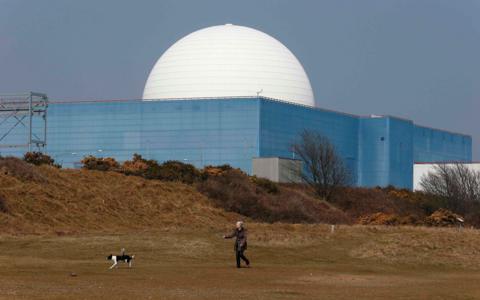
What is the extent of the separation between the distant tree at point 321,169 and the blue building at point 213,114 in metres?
5.09

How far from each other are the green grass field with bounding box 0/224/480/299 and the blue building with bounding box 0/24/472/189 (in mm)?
51192

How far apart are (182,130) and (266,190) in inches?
1067

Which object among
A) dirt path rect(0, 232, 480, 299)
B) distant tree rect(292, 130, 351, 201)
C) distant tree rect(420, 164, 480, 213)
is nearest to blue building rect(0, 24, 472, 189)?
distant tree rect(292, 130, 351, 201)

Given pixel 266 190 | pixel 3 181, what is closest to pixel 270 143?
pixel 266 190

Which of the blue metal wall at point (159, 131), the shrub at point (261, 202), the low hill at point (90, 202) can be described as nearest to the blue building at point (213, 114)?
the blue metal wall at point (159, 131)

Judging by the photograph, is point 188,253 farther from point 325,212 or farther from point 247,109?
point 247,109

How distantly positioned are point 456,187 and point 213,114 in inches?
1097

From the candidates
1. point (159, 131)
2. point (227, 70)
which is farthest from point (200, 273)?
point (227, 70)

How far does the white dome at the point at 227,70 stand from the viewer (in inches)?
3962

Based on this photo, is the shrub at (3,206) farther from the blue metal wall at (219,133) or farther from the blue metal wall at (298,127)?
the blue metal wall at (298,127)

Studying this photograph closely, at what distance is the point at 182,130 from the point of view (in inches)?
3907

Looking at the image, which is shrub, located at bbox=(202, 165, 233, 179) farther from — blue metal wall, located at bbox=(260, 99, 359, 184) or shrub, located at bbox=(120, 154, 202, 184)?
blue metal wall, located at bbox=(260, 99, 359, 184)

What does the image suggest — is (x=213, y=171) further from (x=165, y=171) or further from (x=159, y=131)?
(x=159, y=131)

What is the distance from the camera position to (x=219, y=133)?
321ft
